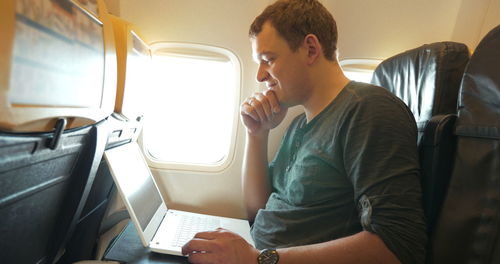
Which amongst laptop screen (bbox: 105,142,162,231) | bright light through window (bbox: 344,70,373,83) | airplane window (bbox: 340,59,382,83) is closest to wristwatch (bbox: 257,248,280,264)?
laptop screen (bbox: 105,142,162,231)

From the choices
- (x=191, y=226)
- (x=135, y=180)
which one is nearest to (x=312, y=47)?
(x=135, y=180)

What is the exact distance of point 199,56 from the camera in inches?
62.9

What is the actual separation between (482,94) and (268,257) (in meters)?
0.81

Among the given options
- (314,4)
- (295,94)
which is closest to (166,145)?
(295,94)

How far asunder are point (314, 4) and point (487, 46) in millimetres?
611

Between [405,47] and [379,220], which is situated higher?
[405,47]

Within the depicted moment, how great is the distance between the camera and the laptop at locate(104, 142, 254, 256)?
3.59 feet

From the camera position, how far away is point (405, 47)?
63.7 inches

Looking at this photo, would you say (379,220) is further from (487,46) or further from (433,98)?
(487,46)

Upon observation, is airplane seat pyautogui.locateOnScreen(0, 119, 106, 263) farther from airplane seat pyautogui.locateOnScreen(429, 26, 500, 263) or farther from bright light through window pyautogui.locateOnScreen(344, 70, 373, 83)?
bright light through window pyautogui.locateOnScreen(344, 70, 373, 83)

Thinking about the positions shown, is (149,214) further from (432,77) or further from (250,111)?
(432,77)

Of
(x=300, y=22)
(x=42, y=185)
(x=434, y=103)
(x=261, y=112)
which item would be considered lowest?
(x=42, y=185)

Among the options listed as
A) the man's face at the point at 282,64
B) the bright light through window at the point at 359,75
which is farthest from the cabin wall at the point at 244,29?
the man's face at the point at 282,64

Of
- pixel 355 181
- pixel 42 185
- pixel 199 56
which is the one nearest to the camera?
pixel 42 185
